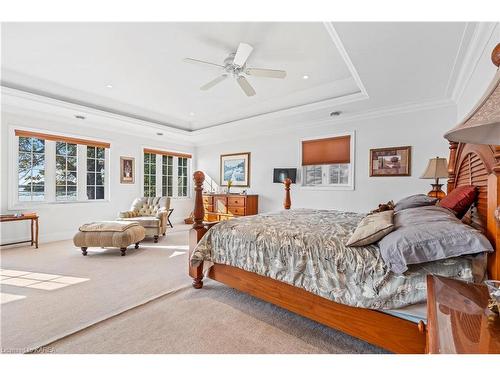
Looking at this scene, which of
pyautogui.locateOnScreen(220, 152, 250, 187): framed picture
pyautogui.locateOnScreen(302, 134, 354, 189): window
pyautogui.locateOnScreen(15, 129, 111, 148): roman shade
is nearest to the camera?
pyautogui.locateOnScreen(15, 129, 111, 148): roman shade

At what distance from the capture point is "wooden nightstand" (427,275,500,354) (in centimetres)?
65

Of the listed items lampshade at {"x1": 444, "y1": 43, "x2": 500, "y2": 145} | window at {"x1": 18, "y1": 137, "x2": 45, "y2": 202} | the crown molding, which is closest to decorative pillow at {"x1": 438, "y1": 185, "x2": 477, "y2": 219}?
lampshade at {"x1": 444, "y1": 43, "x2": 500, "y2": 145}

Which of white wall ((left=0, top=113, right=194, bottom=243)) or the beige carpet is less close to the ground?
white wall ((left=0, top=113, right=194, bottom=243))

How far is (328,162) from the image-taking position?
5.02 m

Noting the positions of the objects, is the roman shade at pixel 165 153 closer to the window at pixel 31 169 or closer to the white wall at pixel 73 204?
the white wall at pixel 73 204

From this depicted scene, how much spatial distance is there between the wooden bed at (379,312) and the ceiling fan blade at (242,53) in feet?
7.24

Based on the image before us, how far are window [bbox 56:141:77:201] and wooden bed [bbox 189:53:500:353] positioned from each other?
435 cm

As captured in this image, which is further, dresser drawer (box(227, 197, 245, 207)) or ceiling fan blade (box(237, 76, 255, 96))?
dresser drawer (box(227, 197, 245, 207))

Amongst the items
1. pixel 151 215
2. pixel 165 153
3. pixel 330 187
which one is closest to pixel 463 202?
pixel 330 187

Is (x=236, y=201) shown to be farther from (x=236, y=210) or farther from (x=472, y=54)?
(x=472, y=54)

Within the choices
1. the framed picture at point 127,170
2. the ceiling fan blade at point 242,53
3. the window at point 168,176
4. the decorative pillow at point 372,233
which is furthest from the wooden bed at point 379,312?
the window at point 168,176

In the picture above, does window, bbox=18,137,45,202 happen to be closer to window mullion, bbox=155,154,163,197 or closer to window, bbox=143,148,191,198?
window, bbox=143,148,191,198

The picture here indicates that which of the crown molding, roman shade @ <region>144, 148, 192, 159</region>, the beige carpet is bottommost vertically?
the beige carpet
